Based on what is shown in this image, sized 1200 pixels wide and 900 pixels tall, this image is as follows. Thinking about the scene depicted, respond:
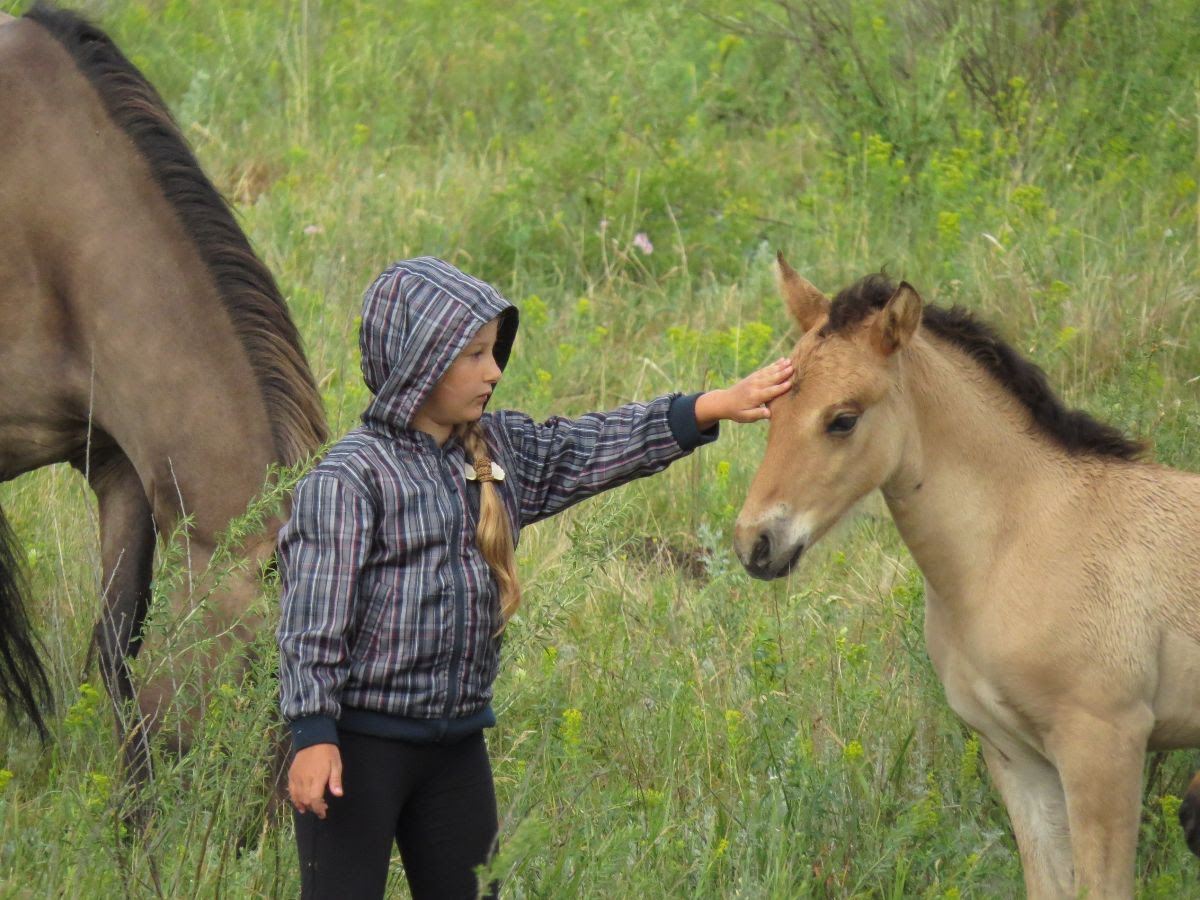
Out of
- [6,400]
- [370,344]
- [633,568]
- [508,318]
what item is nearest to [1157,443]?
[633,568]

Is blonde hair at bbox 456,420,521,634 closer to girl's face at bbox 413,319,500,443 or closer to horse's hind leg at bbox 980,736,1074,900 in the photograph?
girl's face at bbox 413,319,500,443

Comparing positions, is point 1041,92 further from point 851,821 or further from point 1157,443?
point 851,821

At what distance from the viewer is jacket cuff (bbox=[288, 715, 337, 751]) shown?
277 centimetres

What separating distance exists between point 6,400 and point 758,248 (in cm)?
426

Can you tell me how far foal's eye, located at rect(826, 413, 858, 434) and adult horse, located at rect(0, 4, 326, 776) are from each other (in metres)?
1.27

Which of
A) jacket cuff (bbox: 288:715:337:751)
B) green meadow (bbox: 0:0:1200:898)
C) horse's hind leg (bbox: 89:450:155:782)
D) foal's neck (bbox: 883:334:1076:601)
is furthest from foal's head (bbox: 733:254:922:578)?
horse's hind leg (bbox: 89:450:155:782)

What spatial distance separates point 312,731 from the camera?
2771 millimetres

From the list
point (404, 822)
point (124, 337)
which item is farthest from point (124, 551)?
point (404, 822)

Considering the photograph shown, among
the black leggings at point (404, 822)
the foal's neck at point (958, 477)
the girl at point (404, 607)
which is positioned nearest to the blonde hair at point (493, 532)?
the girl at point (404, 607)

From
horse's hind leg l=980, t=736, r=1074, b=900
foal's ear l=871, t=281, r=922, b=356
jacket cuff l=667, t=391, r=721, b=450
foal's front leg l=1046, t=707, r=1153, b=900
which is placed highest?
foal's ear l=871, t=281, r=922, b=356

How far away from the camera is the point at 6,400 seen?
4332 mm

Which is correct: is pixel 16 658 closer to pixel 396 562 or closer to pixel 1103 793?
pixel 396 562

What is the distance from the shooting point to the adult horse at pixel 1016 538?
3482 millimetres

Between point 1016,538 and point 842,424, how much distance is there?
21.3 inches
